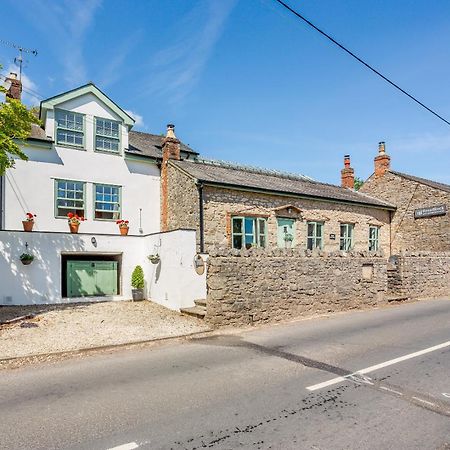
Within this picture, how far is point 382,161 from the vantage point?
2609 centimetres

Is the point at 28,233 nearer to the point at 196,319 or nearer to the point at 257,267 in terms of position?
the point at 196,319

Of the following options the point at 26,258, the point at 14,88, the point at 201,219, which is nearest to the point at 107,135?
the point at 14,88

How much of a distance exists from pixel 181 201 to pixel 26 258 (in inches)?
268

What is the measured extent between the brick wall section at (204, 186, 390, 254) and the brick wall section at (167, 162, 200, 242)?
0.53 metres

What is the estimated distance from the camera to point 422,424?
447cm

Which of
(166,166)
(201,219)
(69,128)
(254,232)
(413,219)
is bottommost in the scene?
(254,232)

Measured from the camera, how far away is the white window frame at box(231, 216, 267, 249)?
1652 cm

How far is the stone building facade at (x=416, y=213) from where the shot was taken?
2189 cm

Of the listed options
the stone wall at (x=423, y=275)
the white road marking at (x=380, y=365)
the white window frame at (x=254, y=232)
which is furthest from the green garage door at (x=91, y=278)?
the stone wall at (x=423, y=275)

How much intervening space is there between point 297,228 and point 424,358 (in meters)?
11.5

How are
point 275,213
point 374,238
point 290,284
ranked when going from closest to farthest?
point 290,284 < point 275,213 < point 374,238

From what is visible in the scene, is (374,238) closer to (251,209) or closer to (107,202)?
(251,209)

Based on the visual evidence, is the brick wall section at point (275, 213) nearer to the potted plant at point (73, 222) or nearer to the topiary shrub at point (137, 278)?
the topiary shrub at point (137, 278)

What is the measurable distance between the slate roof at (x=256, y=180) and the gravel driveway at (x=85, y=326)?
6.22 meters
